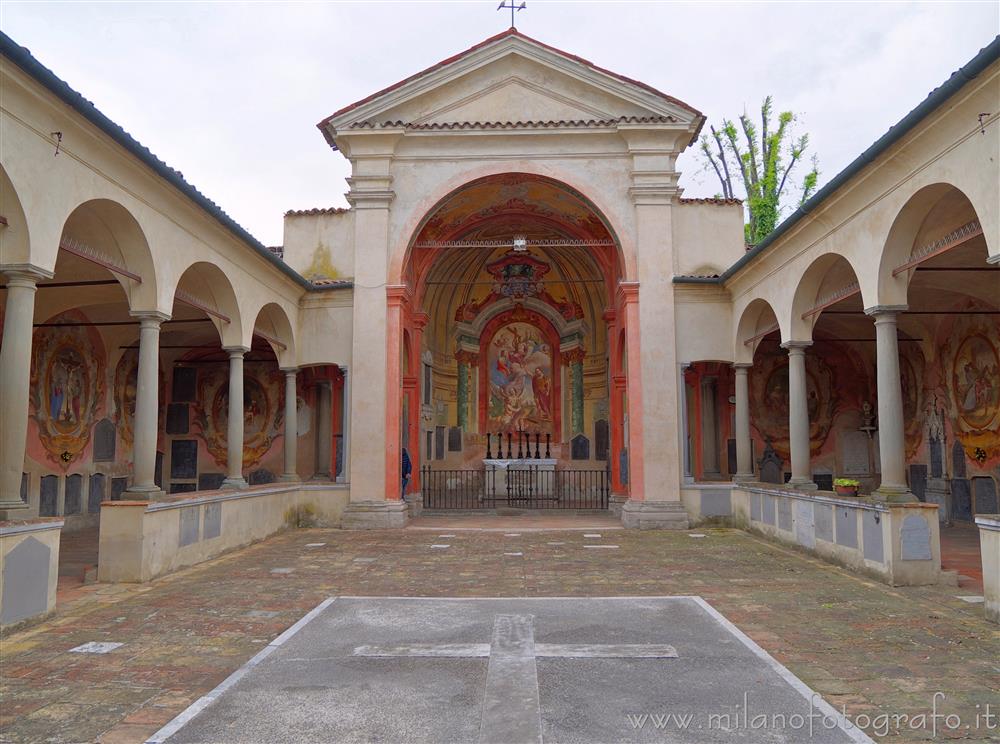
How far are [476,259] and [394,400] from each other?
8103mm

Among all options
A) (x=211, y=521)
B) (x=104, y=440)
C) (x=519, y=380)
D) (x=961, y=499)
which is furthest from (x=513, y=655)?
(x=519, y=380)

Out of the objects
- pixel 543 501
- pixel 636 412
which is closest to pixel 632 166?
pixel 636 412

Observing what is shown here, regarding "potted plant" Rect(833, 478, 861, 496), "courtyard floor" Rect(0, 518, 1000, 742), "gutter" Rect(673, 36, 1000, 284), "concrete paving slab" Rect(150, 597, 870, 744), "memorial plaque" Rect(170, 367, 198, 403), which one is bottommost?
"courtyard floor" Rect(0, 518, 1000, 742)

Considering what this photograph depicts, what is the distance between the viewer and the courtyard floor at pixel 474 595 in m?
4.39

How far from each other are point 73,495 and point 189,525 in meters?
5.42

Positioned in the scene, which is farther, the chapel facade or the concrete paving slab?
the chapel facade

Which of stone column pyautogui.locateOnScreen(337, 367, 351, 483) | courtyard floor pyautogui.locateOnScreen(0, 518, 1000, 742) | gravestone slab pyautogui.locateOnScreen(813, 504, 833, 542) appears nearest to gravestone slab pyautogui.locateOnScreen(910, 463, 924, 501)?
courtyard floor pyautogui.locateOnScreen(0, 518, 1000, 742)

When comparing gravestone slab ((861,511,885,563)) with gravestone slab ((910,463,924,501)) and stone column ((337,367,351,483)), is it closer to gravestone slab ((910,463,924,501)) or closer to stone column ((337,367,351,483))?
gravestone slab ((910,463,924,501))

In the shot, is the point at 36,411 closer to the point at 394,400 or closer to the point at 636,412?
the point at 394,400

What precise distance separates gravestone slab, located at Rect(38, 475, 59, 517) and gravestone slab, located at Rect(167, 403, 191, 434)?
4659 millimetres

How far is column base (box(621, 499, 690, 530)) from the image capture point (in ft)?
46.1

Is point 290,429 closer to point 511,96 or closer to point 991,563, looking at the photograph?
point 511,96

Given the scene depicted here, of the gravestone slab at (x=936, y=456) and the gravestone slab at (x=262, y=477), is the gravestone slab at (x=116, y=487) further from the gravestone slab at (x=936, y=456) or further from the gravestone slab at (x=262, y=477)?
the gravestone slab at (x=936, y=456)

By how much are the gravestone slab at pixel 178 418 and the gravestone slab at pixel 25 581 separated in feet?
38.2
